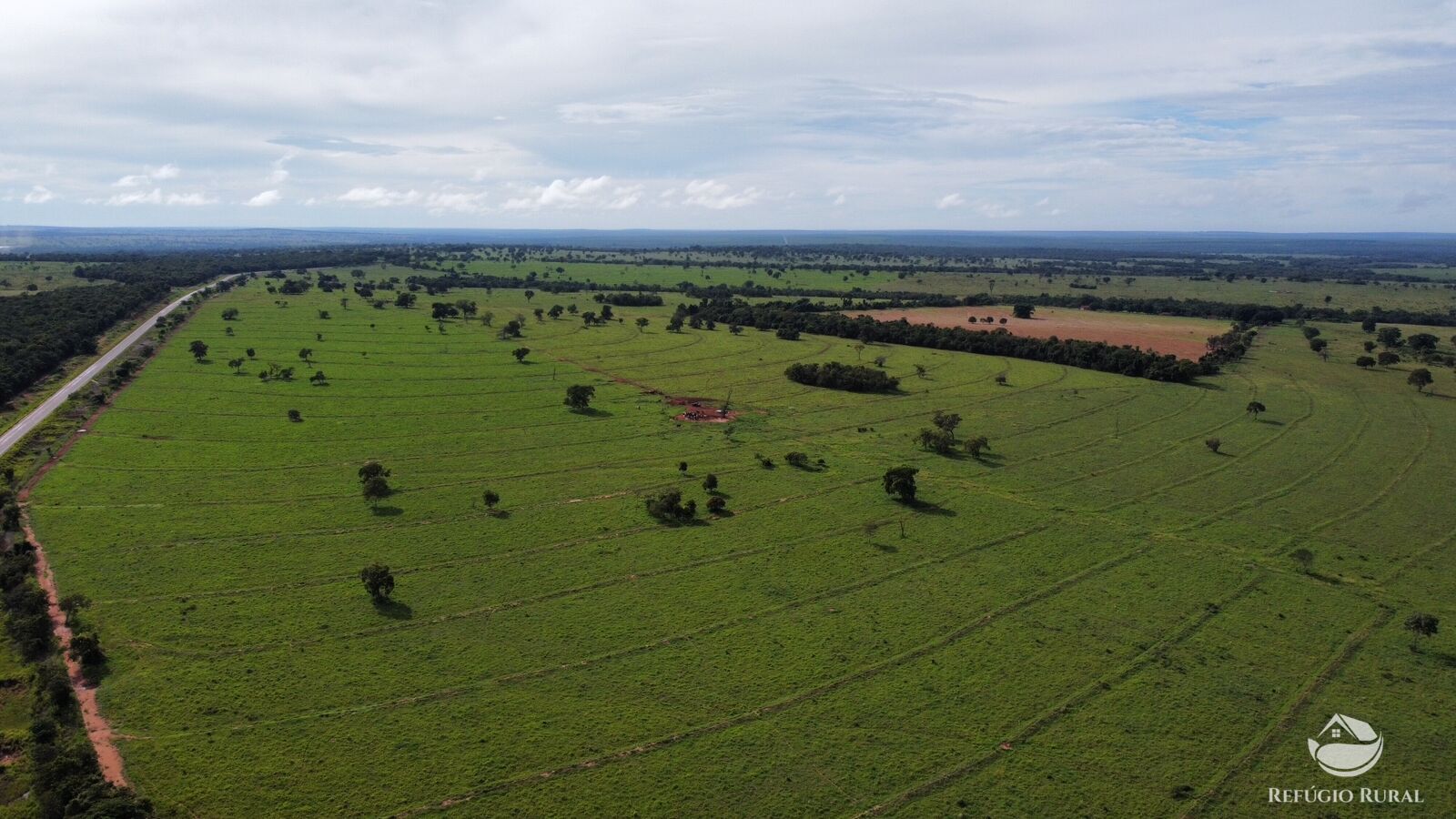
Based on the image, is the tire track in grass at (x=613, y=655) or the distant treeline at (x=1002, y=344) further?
the distant treeline at (x=1002, y=344)

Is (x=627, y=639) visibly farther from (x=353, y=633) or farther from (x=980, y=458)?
(x=980, y=458)

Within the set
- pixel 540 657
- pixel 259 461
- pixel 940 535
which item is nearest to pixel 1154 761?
pixel 940 535

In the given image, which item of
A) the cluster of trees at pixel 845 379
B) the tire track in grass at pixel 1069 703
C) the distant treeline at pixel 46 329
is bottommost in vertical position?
the tire track in grass at pixel 1069 703

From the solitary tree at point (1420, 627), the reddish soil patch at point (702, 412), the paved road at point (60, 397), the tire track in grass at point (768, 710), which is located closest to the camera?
the tire track in grass at point (768, 710)

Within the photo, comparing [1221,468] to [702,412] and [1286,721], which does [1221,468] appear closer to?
[1286,721]

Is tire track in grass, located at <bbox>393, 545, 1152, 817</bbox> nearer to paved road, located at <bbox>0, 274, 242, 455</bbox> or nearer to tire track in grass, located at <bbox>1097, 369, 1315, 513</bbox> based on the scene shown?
tire track in grass, located at <bbox>1097, 369, 1315, 513</bbox>

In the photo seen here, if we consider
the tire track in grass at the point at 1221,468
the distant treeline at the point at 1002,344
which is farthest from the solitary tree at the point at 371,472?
the distant treeline at the point at 1002,344

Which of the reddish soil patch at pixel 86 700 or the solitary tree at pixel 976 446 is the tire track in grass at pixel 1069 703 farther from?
the reddish soil patch at pixel 86 700
